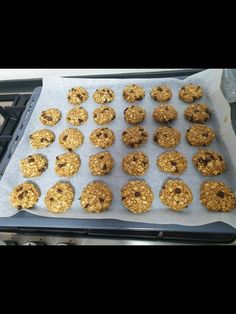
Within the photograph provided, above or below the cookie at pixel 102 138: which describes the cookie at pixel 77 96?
above

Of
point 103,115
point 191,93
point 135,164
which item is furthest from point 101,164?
point 191,93

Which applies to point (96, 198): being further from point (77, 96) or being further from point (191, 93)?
point (191, 93)

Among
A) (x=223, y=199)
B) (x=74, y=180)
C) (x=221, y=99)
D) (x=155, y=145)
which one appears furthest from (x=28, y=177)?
(x=221, y=99)

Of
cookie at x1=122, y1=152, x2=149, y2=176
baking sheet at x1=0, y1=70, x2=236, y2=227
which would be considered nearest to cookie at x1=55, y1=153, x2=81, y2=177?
baking sheet at x1=0, y1=70, x2=236, y2=227

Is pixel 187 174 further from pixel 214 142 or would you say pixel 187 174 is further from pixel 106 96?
pixel 106 96

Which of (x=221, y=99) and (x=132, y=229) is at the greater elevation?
(x=221, y=99)

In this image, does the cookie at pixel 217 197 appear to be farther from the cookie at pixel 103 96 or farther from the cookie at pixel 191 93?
the cookie at pixel 103 96

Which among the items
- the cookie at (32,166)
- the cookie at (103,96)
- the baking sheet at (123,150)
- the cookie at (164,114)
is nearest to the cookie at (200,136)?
the baking sheet at (123,150)
